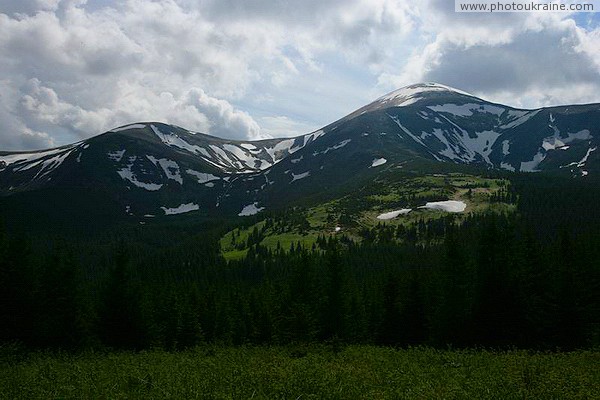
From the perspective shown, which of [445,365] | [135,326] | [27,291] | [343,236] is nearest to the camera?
[445,365]

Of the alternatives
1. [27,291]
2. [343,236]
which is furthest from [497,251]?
[343,236]

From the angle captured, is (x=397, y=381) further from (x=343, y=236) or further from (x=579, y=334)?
(x=343, y=236)

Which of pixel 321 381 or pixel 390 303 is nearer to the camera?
pixel 321 381

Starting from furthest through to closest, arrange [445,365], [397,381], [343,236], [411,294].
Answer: [343,236] → [411,294] → [445,365] → [397,381]

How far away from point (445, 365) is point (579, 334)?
2371cm

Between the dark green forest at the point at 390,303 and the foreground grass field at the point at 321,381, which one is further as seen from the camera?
the dark green forest at the point at 390,303

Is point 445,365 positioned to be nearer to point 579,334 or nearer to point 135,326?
point 579,334

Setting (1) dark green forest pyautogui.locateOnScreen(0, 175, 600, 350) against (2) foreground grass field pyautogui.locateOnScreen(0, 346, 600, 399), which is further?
(1) dark green forest pyautogui.locateOnScreen(0, 175, 600, 350)

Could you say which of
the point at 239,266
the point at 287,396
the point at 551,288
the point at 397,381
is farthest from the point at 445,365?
the point at 239,266

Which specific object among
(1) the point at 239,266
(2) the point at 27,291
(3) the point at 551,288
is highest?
(2) the point at 27,291

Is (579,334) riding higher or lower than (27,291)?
lower

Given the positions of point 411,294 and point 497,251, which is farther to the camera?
point 411,294

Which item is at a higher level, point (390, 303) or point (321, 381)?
point (321, 381)

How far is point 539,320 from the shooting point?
35.8m
